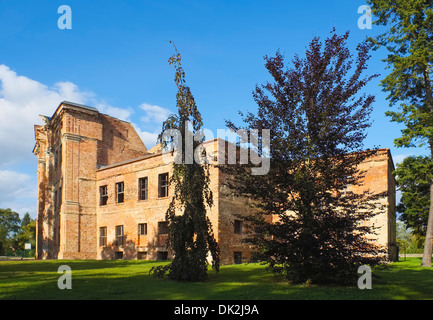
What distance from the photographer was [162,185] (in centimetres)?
2684

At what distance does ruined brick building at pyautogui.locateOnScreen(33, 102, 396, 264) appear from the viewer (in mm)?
24812

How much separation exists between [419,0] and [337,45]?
50.1 ft

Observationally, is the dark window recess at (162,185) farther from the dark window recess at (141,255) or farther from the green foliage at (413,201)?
the green foliage at (413,201)

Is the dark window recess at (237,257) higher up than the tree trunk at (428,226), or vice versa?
the tree trunk at (428,226)

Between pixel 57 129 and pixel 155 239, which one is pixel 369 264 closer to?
pixel 155 239

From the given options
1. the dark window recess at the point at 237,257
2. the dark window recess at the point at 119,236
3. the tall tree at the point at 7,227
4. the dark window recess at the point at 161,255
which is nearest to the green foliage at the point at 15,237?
the tall tree at the point at 7,227

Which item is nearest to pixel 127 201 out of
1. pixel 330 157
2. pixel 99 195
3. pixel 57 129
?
pixel 99 195

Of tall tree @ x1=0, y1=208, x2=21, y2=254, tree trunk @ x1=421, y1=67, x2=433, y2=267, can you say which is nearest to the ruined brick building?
tree trunk @ x1=421, y1=67, x2=433, y2=267

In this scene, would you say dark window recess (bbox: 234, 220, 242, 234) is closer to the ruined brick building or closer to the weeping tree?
the ruined brick building

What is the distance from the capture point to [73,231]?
2997 cm

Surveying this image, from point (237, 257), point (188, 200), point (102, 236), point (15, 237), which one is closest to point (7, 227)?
point (15, 237)

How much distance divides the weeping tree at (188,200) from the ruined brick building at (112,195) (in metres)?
8.79

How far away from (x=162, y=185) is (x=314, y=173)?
16500mm

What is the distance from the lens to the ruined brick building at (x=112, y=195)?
81.4 ft
